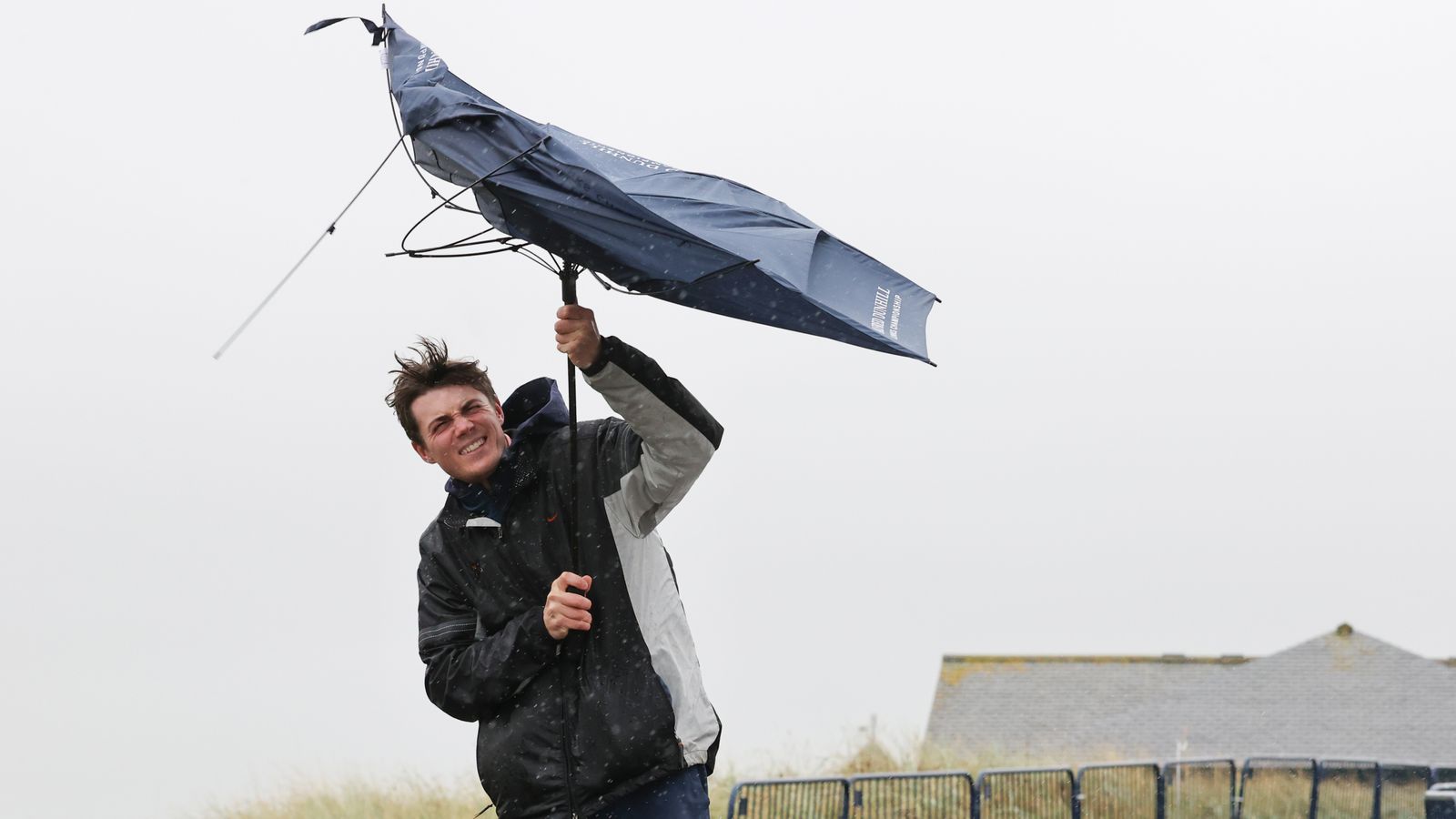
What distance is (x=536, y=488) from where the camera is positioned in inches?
186

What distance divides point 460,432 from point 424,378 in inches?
9.2

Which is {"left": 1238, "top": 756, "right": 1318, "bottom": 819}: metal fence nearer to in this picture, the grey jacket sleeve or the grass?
the grass

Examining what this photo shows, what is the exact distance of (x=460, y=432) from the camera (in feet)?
15.6

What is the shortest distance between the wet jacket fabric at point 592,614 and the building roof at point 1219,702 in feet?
114

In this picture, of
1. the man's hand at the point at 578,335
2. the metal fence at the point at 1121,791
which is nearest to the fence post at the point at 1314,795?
the metal fence at the point at 1121,791

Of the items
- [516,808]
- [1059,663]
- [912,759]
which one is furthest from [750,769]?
[1059,663]

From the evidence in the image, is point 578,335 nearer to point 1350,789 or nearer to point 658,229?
point 658,229

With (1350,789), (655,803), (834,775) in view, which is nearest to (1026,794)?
(834,775)

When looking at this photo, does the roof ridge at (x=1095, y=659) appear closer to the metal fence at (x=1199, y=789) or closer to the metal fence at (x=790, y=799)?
the metal fence at (x=1199, y=789)

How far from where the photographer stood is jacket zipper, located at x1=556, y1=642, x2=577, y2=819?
4480mm

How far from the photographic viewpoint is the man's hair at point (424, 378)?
16.0 feet

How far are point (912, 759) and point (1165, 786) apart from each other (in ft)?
9.16

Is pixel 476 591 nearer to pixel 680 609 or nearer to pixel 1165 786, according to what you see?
pixel 680 609

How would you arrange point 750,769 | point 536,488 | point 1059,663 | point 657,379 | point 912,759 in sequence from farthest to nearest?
point 1059,663
point 912,759
point 750,769
point 536,488
point 657,379
